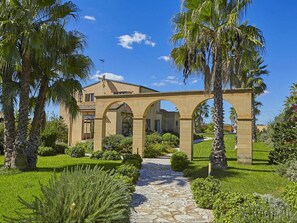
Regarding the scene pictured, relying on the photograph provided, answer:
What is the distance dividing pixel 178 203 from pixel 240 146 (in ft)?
28.2

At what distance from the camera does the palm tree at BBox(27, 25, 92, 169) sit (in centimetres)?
1169

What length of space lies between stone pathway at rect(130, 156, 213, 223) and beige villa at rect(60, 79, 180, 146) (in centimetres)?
1757

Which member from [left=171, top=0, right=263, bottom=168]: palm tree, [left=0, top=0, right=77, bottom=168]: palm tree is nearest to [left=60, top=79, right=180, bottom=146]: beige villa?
[left=0, top=0, right=77, bottom=168]: palm tree

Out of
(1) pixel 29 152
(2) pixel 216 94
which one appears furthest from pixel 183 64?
(1) pixel 29 152

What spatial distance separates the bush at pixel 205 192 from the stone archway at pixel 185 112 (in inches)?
290

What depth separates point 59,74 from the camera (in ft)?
41.1

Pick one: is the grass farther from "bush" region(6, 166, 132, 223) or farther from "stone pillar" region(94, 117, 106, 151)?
"stone pillar" region(94, 117, 106, 151)

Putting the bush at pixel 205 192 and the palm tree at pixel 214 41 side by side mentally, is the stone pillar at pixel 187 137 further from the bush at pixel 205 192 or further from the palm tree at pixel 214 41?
the bush at pixel 205 192

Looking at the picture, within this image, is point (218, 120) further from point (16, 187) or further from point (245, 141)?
point (16, 187)

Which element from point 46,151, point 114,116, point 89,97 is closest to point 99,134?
point 46,151

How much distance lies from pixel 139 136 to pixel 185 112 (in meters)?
3.94

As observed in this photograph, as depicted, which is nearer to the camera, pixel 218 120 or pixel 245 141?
pixel 218 120

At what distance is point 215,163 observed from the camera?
12594 mm

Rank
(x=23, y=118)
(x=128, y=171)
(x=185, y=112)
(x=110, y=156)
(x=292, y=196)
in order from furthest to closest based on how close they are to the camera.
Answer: (x=110, y=156), (x=185, y=112), (x=23, y=118), (x=128, y=171), (x=292, y=196)
